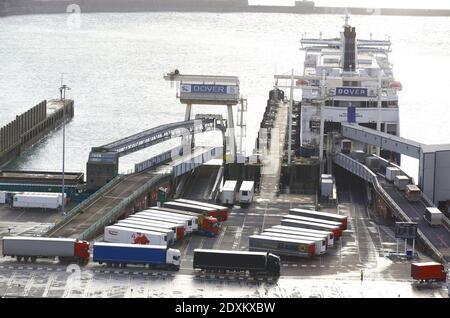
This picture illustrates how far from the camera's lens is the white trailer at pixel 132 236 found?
39.3m

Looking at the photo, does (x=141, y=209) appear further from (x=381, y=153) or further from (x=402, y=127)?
(x=402, y=127)

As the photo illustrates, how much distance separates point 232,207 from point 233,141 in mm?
7907

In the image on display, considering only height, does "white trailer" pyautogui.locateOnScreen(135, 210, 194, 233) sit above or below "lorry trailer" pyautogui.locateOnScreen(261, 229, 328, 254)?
above

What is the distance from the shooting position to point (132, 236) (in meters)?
39.6

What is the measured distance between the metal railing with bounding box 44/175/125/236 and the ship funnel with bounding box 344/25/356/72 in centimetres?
1587

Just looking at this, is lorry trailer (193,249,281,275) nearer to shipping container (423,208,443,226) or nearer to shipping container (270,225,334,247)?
shipping container (270,225,334,247)

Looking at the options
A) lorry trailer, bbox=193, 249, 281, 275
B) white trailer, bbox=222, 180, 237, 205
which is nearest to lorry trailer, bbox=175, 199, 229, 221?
white trailer, bbox=222, 180, 237, 205

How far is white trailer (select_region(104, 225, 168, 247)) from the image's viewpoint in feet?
129

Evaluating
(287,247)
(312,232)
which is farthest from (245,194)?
(287,247)

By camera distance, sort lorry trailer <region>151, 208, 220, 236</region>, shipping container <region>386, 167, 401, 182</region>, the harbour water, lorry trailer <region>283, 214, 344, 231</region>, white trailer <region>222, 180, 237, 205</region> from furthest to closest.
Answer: the harbour water < shipping container <region>386, 167, 401, 182</region> < white trailer <region>222, 180, 237, 205</region> < lorry trailer <region>283, 214, 344, 231</region> < lorry trailer <region>151, 208, 220, 236</region>

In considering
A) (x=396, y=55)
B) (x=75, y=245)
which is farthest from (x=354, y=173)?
(x=396, y=55)

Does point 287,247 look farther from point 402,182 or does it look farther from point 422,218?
point 402,182

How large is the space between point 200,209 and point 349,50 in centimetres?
2050

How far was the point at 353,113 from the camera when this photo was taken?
55.8 meters
